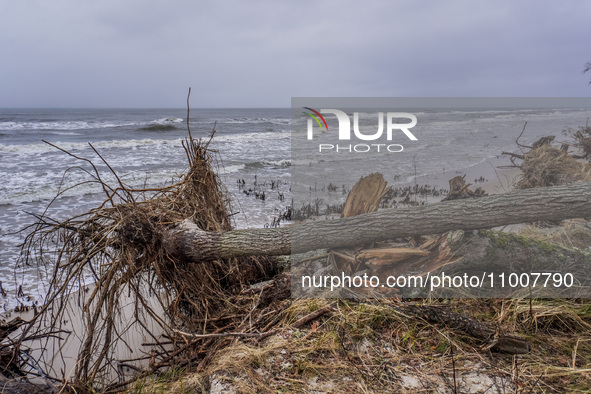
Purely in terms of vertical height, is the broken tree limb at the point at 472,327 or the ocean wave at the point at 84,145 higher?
the ocean wave at the point at 84,145

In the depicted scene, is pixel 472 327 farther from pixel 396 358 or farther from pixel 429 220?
pixel 429 220

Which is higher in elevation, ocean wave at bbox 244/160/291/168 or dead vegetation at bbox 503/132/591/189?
dead vegetation at bbox 503/132/591/189

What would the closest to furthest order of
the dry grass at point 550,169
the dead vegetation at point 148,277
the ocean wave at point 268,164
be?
the dead vegetation at point 148,277, the dry grass at point 550,169, the ocean wave at point 268,164

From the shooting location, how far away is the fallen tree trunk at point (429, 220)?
3.47 m

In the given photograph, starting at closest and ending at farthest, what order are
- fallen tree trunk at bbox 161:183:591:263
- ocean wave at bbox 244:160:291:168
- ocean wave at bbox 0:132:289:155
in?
fallen tree trunk at bbox 161:183:591:263, ocean wave at bbox 244:160:291:168, ocean wave at bbox 0:132:289:155

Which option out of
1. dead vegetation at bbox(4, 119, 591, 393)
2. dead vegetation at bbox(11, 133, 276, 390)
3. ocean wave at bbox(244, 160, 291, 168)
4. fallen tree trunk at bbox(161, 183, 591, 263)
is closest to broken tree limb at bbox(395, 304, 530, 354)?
dead vegetation at bbox(4, 119, 591, 393)

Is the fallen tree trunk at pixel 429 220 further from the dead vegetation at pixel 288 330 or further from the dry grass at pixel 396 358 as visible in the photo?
the dry grass at pixel 396 358

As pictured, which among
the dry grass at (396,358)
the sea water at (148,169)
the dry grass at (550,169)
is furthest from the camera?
the dry grass at (550,169)

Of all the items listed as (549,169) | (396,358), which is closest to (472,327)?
(396,358)

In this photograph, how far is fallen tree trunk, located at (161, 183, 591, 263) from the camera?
3.47 meters

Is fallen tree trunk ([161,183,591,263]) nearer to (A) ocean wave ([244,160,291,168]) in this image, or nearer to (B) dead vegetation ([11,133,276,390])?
(B) dead vegetation ([11,133,276,390])

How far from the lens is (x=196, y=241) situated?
3174 mm

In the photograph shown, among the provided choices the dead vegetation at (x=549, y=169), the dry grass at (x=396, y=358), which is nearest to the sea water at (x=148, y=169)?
the dry grass at (x=396, y=358)

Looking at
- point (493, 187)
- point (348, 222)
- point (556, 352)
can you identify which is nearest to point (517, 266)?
point (556, 352)
